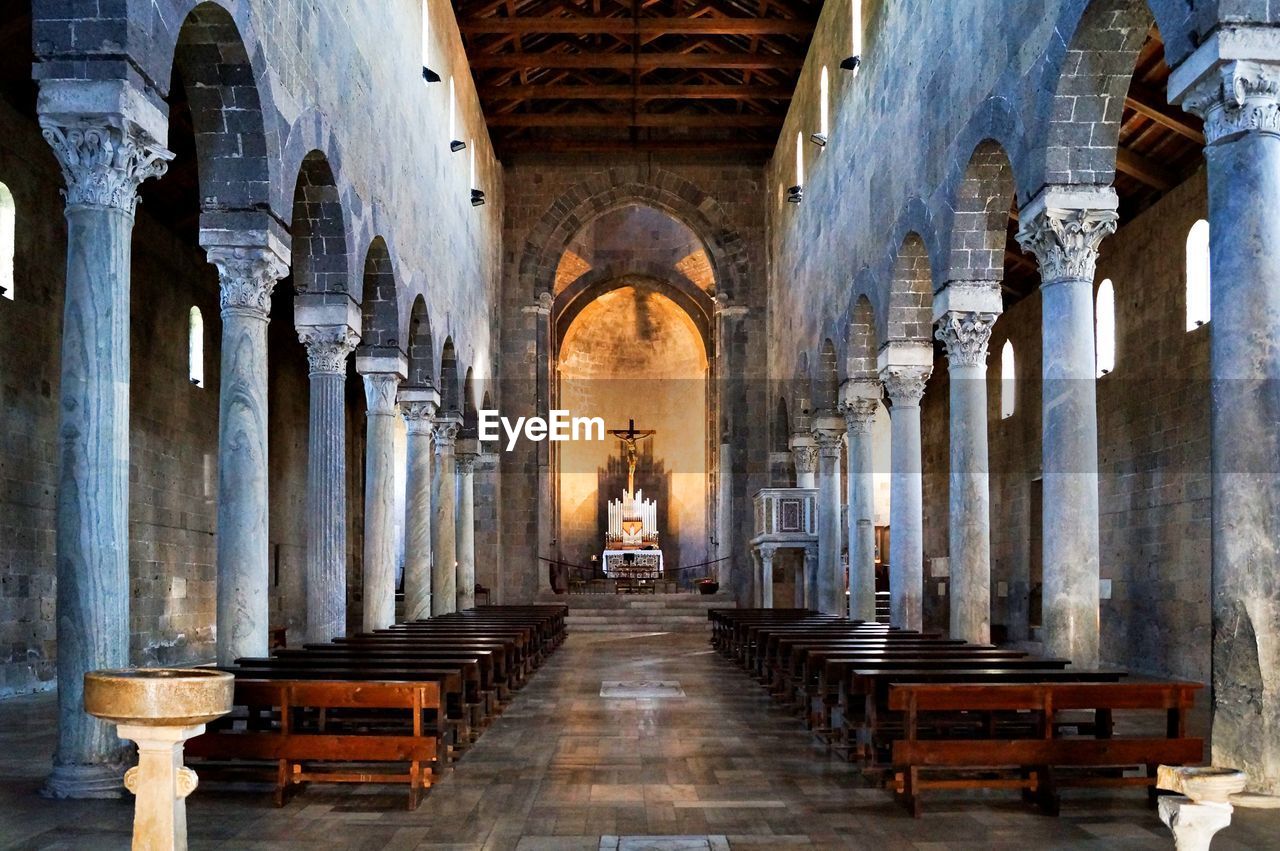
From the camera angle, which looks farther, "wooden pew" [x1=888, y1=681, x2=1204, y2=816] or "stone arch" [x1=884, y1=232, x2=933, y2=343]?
"stone arch" [x1=884, y1=232, x2=933, y2=343]

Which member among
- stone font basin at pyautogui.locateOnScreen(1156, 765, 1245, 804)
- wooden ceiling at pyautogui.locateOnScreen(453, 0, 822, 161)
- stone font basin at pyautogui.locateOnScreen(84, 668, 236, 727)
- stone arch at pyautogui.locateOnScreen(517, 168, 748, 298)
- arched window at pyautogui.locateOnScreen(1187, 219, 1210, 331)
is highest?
wooden ceiling at pyautogui.locateOnScreen(453, 0, 822, 161)

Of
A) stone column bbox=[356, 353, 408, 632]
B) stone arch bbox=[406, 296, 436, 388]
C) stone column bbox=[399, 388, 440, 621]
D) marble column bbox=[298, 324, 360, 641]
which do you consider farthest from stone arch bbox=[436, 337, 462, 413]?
marble column bbox=[298, 324, 360, 641]

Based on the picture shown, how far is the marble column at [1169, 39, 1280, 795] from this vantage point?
26.0 feet

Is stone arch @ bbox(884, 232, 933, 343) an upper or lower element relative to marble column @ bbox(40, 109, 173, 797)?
upper

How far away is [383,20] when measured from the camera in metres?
17.9

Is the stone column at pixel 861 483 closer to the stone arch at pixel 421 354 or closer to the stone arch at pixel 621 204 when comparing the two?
the stone arch at pixel 421 354

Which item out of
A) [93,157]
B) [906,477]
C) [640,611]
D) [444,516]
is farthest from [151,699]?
[640,611]

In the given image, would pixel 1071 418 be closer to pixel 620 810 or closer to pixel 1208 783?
pixel 620 810

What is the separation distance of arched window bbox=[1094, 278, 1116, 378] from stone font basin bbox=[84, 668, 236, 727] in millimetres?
18578

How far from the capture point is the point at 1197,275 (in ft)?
58.3

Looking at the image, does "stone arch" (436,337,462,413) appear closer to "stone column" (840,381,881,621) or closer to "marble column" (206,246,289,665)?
"stone column" (840,381,881,621)

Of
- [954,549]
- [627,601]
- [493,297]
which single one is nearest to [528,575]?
[627,601]

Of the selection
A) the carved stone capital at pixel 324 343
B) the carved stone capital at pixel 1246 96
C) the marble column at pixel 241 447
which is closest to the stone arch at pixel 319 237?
the carved stone capital at pixel 324 343

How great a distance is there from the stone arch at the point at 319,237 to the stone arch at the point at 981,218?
7.52 metres
